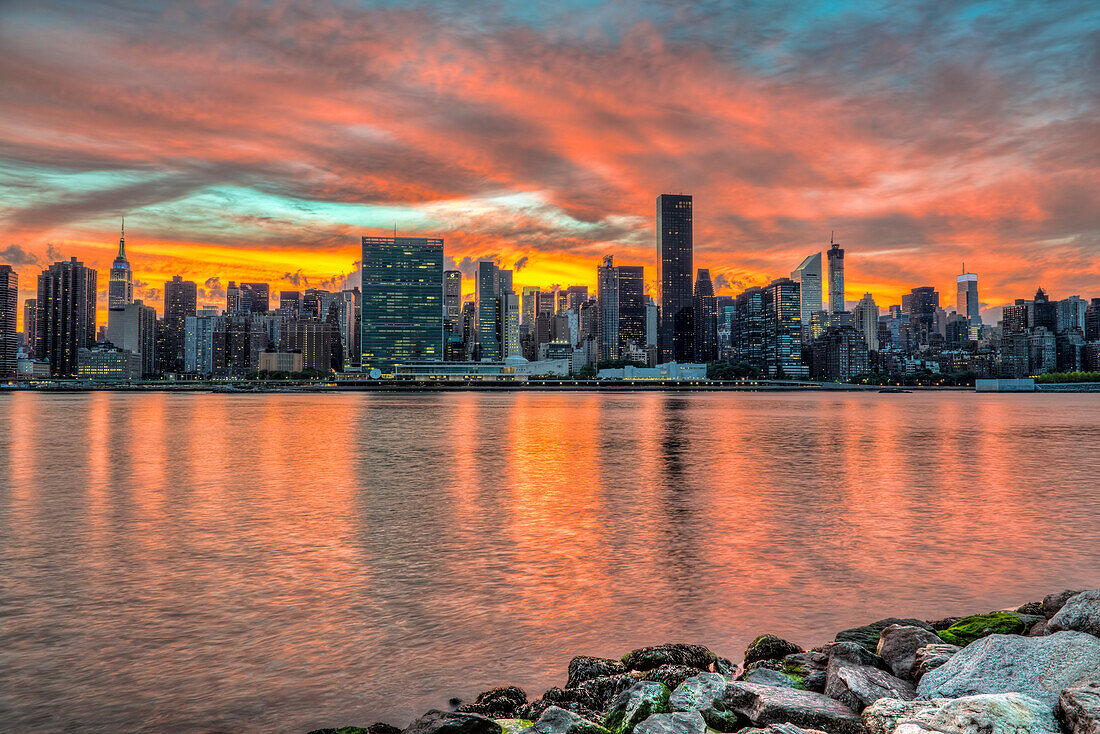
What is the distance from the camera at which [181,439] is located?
2352 inches

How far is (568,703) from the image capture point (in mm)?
9297

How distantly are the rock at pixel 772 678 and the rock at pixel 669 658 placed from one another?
93 cm

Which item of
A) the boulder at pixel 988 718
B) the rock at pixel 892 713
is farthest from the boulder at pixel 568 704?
the boulder at pixel 988 718

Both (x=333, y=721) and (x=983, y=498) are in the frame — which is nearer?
(x=333, y=721)

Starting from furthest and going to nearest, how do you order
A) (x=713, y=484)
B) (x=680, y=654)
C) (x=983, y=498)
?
(x=713, y=484) < (x=983, y=498) < (x=680, y=654)

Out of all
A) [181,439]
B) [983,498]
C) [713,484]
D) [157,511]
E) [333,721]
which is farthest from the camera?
[181,439]

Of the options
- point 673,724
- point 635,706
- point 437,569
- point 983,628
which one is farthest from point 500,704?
point 437,569

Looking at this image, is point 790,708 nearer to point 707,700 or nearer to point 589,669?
point 707,700

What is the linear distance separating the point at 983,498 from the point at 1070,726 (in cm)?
2549

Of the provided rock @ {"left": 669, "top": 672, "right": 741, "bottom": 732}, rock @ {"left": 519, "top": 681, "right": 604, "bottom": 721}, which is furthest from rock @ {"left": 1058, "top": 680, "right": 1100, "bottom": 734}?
rock @ {"left": 519, "top": 681, "right": 604, "bottom": 721}

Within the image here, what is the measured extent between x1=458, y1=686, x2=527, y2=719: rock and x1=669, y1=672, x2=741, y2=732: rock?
2.05 meters

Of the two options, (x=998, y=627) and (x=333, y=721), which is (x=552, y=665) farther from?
(x=998, y=627)

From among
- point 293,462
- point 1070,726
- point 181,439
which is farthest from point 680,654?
point 181,439

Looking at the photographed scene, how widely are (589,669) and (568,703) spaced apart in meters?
0.99
